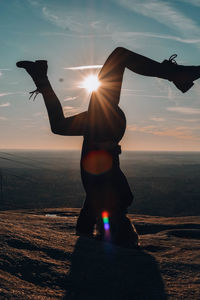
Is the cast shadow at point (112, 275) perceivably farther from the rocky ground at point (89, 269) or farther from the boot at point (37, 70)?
the boot at point (37, 70)

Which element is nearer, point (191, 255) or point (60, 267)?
point (60, 267)

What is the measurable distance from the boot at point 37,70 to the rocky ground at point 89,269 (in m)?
1.41

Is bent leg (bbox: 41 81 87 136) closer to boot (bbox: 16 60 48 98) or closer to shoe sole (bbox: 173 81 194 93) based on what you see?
boot (bbox: 16 60 48 98)

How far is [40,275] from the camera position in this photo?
228cm

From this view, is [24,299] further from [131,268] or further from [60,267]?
[131,268]

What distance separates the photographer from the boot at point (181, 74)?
346 cm

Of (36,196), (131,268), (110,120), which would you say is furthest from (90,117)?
(36,196)

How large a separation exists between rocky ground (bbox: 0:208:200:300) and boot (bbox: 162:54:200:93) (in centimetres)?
163

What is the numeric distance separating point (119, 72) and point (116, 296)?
2.26 m

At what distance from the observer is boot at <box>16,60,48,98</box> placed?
11.0 ft

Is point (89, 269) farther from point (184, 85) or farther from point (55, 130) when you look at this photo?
point (184, 85)

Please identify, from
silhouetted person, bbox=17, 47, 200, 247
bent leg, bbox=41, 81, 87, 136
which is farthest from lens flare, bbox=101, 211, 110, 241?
bent leg, bbox=41, 81, 87, 136

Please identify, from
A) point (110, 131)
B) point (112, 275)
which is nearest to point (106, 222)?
point (110, 131)

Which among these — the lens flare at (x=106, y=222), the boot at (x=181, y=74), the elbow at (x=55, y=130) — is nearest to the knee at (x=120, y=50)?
the boot at (x=181, y=74)
